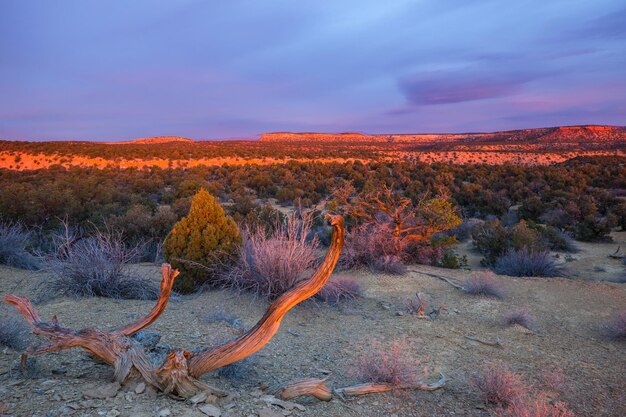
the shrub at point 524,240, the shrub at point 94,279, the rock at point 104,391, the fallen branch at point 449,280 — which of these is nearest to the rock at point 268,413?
the rock at point 104,391

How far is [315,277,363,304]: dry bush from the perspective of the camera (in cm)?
694

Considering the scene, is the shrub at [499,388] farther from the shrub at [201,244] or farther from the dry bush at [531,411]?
the shrub at [201,244]

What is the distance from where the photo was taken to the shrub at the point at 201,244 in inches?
288

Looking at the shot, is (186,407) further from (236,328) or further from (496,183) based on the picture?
(496,183)

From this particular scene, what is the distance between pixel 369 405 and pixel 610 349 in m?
3.88

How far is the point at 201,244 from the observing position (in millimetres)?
7570

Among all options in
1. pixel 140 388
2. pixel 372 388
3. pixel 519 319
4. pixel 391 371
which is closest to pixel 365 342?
pixel 391 371

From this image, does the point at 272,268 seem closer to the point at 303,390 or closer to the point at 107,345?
the point at 303,390

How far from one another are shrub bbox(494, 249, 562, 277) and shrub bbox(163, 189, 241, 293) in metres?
6.13

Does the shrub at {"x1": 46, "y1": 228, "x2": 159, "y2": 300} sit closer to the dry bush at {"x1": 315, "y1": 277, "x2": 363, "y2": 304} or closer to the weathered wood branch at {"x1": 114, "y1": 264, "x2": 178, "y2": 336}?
the dry bush at {"x1": 315, "y1": 277, "x2": 363, "y2": 304}

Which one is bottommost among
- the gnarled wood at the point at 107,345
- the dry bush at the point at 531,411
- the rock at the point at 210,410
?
the dry bush at the point at 531,411

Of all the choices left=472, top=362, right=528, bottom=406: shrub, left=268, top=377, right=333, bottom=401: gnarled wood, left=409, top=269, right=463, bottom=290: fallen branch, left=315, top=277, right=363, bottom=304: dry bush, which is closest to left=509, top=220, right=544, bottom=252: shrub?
left=409, top=269, right=463, bottom=290: fallen branch

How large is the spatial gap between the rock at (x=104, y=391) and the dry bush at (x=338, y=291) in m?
3.84

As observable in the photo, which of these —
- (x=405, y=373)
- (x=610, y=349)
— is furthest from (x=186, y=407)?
(x=610, y=349)
